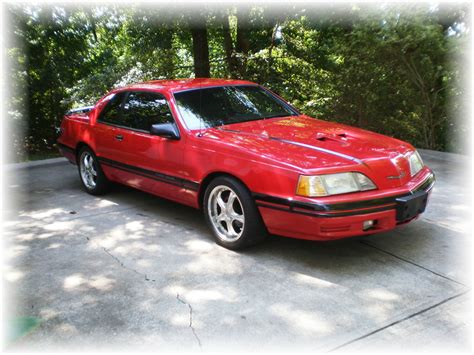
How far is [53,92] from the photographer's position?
35.9 feet

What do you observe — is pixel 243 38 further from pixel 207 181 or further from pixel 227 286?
pixel 227 286

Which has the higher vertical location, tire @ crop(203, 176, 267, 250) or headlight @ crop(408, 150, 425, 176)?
headlight @ crop(408, 150, 425, 176)

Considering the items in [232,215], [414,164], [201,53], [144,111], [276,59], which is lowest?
[232,215]

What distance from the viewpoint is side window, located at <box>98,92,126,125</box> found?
5.85 m

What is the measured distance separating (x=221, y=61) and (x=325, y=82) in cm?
486

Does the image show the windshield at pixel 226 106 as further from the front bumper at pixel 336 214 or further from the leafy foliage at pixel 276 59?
the leafy foliage at pixel 276 59

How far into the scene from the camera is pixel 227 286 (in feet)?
12.0

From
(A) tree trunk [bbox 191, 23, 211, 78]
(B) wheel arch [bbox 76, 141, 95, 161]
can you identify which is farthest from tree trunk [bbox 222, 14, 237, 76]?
(B) wheel arch [bbox 76, 141, 95, 161]

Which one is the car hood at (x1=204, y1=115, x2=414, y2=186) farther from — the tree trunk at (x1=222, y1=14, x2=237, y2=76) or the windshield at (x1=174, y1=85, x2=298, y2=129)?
the tree trunk at (x1=222, y1=14, x2=237, y2=76)

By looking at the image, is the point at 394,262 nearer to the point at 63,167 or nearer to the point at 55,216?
the point at 55,216

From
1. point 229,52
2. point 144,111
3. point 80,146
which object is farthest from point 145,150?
point 229,52

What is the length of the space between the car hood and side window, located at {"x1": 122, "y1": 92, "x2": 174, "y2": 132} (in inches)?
28.5

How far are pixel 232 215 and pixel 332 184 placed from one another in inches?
38.8

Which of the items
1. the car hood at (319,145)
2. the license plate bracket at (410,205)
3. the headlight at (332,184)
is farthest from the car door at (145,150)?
the license plate bracket at (410,205)
